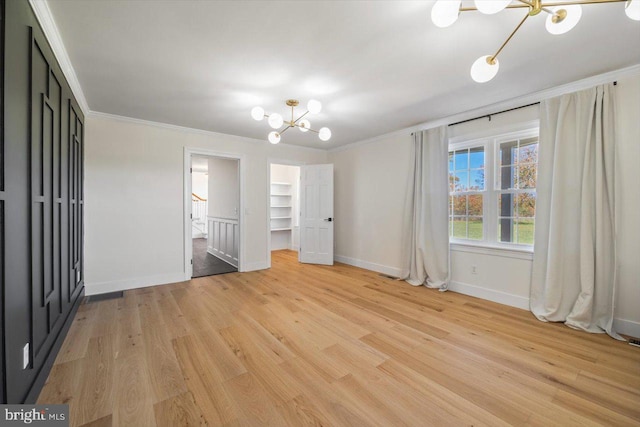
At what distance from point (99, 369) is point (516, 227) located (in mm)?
4400

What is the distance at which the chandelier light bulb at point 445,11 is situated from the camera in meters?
1.28

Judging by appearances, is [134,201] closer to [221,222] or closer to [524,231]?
[221,222]

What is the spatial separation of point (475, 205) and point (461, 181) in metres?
0.40

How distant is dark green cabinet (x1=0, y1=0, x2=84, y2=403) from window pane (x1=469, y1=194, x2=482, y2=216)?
435 cm

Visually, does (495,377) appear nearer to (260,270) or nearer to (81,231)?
(260,270)

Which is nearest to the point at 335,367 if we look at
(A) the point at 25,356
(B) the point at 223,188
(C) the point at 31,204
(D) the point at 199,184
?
(A) the point at 25,356

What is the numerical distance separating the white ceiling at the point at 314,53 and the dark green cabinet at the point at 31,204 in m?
0.43

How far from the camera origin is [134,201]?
147 inches

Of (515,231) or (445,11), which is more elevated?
(445,11)

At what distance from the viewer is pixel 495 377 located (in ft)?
5.98

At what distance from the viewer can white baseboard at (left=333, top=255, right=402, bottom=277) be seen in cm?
444

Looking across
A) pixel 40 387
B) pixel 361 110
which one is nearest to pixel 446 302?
pixel 361 110

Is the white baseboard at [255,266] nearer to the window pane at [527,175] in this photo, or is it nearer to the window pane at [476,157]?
the window pane at [476,157]

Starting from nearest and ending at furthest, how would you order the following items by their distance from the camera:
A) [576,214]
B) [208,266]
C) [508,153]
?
1. [576,214]
2. [508,153]
3. [208,266]
